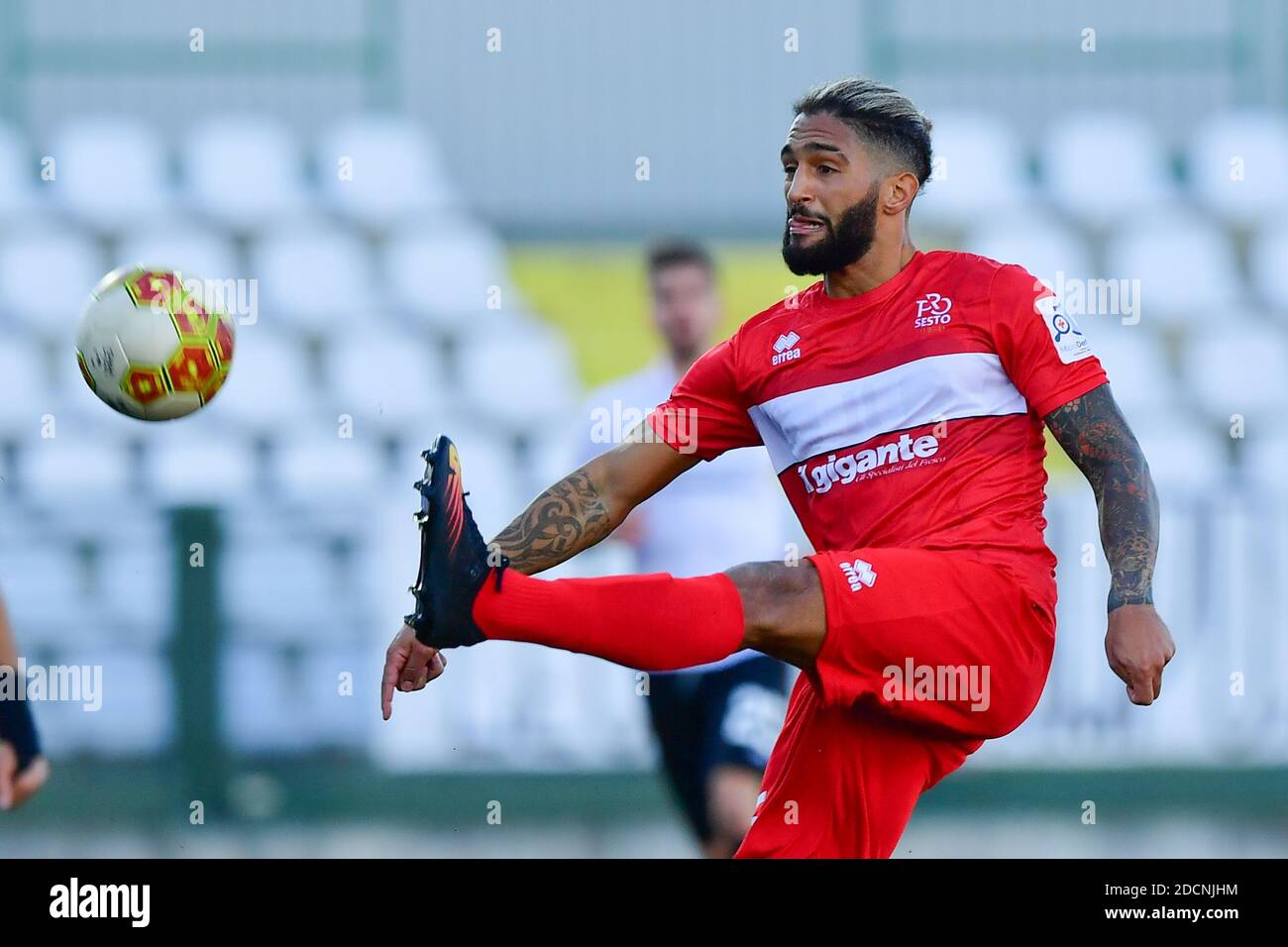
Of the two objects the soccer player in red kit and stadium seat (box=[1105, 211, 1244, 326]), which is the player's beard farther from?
stadium seat (box=[1105, 211, 1244, 326])

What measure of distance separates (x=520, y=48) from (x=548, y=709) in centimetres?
410

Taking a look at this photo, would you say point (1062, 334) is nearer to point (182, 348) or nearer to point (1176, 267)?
point (182, 348)

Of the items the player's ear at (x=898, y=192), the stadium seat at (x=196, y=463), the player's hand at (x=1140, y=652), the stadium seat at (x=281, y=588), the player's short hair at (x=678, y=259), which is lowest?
the stadium seat at (x=281, y=588)

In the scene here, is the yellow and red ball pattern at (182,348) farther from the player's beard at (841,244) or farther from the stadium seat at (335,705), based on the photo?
the stadium seat at (335,705)

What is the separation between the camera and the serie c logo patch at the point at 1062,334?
428 centimetres

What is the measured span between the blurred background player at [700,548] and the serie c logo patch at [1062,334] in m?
2.31

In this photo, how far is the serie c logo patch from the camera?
428 cm

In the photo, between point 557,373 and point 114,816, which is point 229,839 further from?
point 557,373

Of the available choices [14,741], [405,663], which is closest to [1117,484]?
[405,663]

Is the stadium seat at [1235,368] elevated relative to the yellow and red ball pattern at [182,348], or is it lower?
lower

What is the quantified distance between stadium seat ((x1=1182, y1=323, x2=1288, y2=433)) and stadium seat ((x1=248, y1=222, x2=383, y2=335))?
15.5 ft

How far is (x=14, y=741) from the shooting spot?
5043mm

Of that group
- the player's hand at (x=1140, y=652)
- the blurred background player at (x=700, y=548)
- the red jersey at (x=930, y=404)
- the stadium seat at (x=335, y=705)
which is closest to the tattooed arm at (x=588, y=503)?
the red jersey at (x=930, y=404)

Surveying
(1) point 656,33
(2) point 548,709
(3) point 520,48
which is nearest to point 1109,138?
(1) point 656,33
